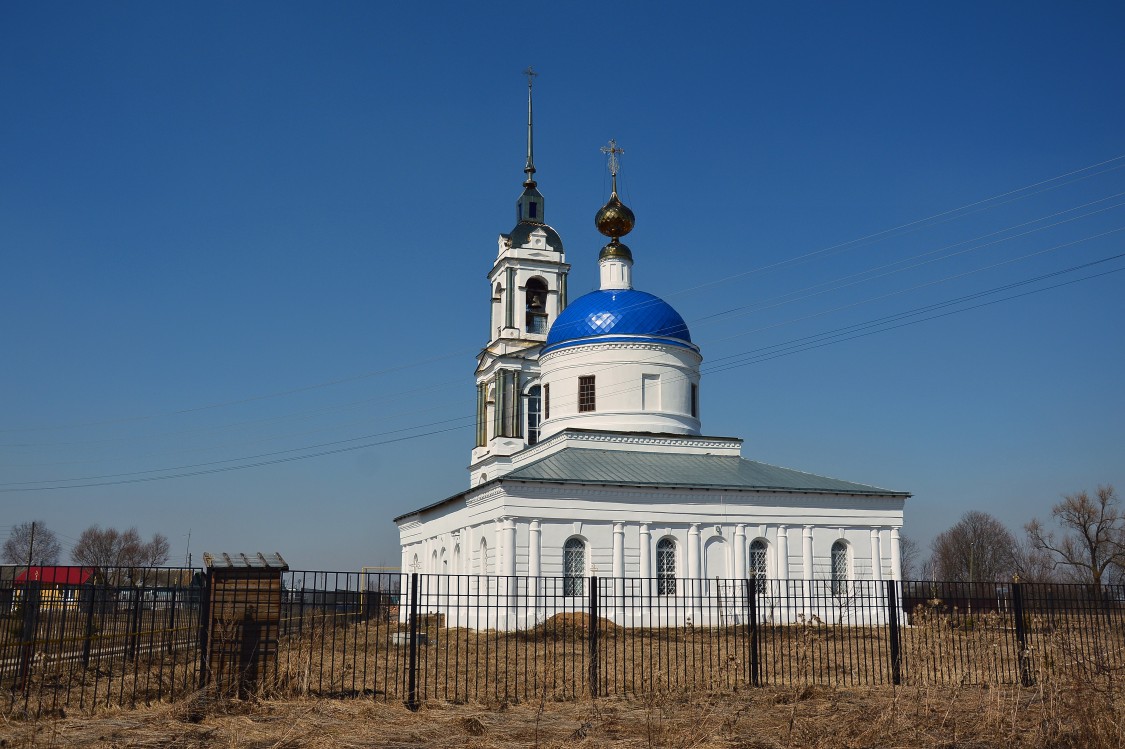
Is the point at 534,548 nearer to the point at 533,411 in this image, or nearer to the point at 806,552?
the point at 806,552

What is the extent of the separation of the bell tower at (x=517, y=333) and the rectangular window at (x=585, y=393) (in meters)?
4.29

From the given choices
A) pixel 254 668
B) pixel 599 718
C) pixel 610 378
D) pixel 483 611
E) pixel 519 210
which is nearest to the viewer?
pixel 599 718

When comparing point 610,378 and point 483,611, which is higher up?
point 610,378

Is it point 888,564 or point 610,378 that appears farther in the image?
point 610,378

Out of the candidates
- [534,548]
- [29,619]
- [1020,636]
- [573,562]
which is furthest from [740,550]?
[29,619]

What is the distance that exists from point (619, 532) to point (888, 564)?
350 inches

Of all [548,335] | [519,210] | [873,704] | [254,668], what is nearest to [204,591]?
[254,668]

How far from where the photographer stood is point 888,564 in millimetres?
30984

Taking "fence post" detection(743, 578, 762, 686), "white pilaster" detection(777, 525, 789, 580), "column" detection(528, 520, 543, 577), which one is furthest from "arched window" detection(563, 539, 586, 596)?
"fence post" detection(743, 578, 762, 686)

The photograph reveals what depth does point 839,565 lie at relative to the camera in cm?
3075

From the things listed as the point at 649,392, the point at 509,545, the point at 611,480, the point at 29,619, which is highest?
the point at 649,392

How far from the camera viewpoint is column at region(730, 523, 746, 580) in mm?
29391

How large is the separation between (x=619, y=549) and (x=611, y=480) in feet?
6.42

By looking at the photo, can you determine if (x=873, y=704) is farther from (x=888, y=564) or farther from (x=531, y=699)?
(x=888, y=564)
